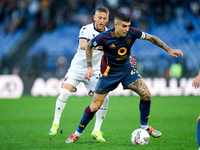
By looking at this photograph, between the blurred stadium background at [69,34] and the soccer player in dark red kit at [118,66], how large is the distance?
14.4 meters

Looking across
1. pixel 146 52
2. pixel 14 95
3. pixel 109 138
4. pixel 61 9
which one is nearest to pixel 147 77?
pixel 146 52

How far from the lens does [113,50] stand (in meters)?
7.02

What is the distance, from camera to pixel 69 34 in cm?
2777

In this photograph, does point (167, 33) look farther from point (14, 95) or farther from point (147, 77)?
point (14, 95)

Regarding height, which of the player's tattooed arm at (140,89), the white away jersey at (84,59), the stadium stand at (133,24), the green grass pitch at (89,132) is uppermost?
the stadium stand at (133,24)

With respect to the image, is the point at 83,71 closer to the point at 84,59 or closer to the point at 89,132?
the point at 84,59

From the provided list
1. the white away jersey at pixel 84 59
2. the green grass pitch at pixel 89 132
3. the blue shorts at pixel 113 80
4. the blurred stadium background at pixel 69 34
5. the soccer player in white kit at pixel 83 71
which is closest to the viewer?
the green grass pitch at pixel 89 132

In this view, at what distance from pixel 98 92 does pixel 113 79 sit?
1.22ft

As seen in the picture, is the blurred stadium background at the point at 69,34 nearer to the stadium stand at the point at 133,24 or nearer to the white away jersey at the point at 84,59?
the stadium stand at the point at 133,24

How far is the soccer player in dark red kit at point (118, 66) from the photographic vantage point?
22.9 ft

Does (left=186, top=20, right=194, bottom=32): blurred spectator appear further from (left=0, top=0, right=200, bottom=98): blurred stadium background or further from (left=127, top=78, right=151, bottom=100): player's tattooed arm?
(left=127, top=78, right=151, bottom=100): player's tattooed arm

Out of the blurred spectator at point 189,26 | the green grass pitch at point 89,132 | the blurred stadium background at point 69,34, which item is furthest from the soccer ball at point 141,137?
the blurred spectator at point 189,26

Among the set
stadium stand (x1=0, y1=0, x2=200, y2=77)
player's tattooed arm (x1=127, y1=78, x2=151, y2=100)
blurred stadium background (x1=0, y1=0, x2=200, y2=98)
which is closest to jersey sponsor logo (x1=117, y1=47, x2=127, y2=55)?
player's tattooed arm (x1=127, y1=78, x2=151, y2=100)

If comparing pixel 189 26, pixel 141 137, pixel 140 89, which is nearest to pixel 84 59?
pixel 140 89
